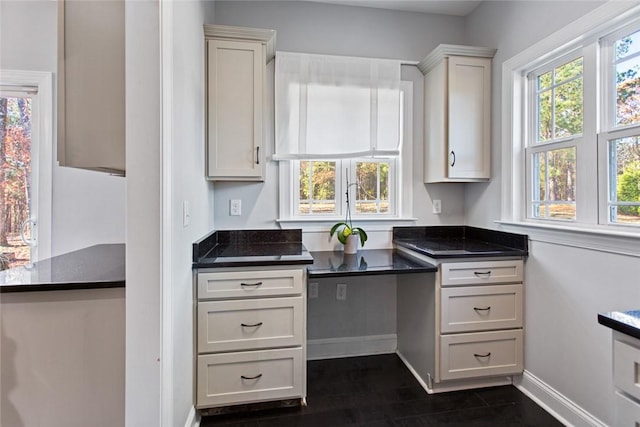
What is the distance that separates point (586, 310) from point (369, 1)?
253 centimetres

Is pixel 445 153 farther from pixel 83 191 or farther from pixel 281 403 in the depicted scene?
pixel 83 191

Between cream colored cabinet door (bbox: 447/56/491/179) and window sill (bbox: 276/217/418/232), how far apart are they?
0.57 meters

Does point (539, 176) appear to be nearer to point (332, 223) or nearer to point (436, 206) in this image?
point (436, 206)

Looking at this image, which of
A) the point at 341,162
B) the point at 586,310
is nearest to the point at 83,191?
the point at 341,162

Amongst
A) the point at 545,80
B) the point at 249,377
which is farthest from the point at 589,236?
the point at 249,377

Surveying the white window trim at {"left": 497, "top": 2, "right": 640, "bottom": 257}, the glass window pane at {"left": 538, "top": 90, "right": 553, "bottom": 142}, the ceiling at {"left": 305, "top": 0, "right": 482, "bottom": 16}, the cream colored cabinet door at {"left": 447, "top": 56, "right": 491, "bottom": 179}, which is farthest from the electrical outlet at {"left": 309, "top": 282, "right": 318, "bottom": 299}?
the ceiling at {"left": 305, "top": 0, "right": 482, "bottom": 16}

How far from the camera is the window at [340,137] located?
96.2 inches

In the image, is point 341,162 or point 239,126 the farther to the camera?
point 341,162

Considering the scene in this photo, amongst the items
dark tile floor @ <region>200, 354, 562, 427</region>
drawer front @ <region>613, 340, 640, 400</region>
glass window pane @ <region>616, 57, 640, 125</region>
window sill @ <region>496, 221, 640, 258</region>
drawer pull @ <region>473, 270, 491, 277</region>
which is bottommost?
dark tile floor @ <region>200, 354, 562, 427</region>

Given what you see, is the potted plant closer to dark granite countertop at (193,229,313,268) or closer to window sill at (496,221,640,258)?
dark granite countertop at (193,229,313,268)

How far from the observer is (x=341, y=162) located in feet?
8.70

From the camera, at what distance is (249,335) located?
185 centimetres

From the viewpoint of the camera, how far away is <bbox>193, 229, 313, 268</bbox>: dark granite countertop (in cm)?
183

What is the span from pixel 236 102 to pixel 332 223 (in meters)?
1.14
